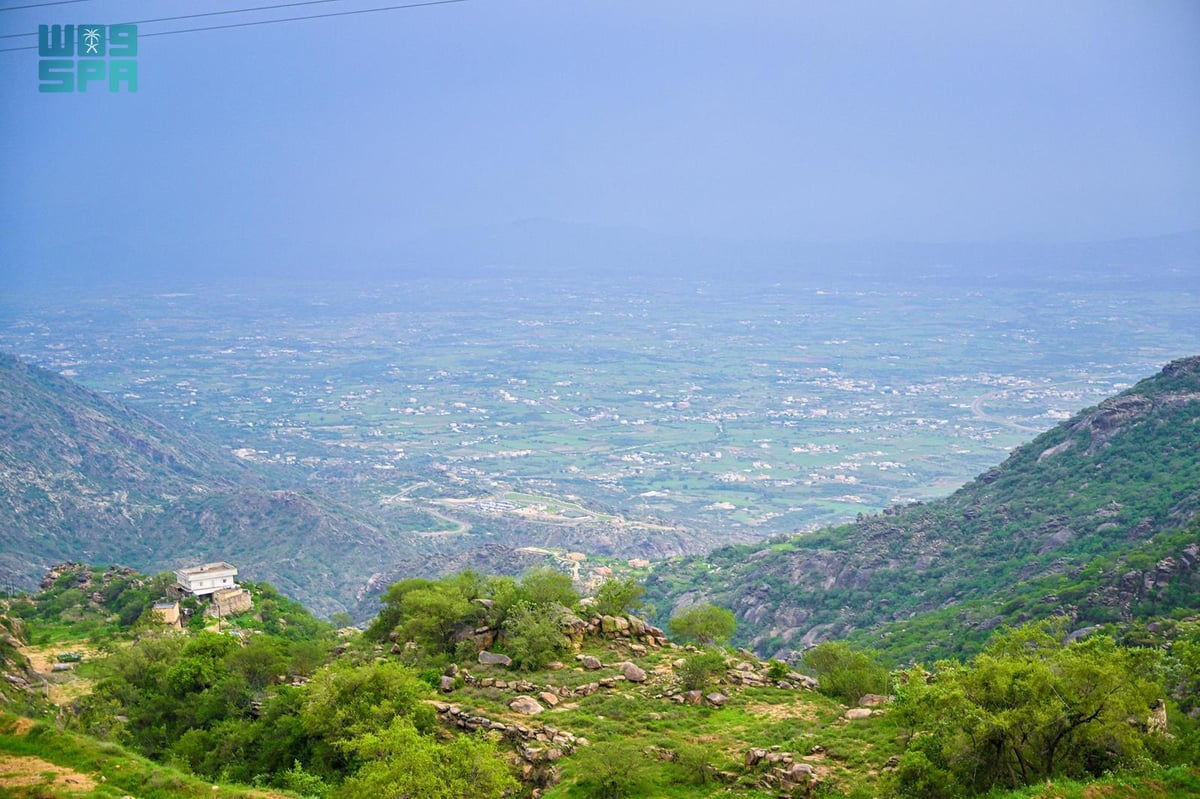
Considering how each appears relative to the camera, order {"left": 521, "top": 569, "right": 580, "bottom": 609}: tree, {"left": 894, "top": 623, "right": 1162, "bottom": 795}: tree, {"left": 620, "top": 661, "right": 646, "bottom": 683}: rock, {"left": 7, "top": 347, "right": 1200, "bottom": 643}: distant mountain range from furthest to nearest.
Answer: {"left": 7, "top": 347, "right": 1200, "bottom": 643}: distant mountain range
{"left": 521, "top": 569, "right": 580, "bottom": 609}: tree
{"left": 620, "top": 661, "right": 646, "bottom": 683}: rock
{"left": 894, "top": 623, "right": 1162, "bottom": 795}: tree

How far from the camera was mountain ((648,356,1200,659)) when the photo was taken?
41.0 m

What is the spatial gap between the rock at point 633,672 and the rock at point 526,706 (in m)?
3.41

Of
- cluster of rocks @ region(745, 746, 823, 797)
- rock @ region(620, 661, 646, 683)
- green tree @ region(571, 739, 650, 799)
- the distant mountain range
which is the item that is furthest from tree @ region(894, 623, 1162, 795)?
the distant mountain range

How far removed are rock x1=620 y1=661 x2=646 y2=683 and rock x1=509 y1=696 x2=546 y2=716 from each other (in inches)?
134

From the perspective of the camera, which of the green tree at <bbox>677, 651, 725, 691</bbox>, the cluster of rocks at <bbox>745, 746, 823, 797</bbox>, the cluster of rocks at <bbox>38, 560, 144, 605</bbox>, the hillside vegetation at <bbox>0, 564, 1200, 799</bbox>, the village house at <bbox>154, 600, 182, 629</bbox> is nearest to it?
the hillside vegetation at <bbox>0, 564, 1200, 799</bbox>

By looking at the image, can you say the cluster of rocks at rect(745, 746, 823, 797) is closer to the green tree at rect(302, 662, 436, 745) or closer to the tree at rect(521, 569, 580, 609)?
the green tree at rect(302, 662, 436, 745)

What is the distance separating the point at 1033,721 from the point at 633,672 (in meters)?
13.0

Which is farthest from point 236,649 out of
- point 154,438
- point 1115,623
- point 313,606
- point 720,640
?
point 154,438

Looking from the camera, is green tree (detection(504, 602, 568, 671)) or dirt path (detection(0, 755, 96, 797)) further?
green tree (detection(504, 602, 568, 671))

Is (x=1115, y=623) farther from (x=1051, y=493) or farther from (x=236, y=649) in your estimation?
(x=236, y=649)

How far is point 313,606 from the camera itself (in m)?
85.9

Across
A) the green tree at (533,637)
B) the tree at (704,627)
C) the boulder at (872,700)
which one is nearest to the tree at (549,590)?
the green tree at (533,637)

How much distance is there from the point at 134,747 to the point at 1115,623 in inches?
1264

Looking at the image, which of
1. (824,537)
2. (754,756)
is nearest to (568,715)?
(754,756)
